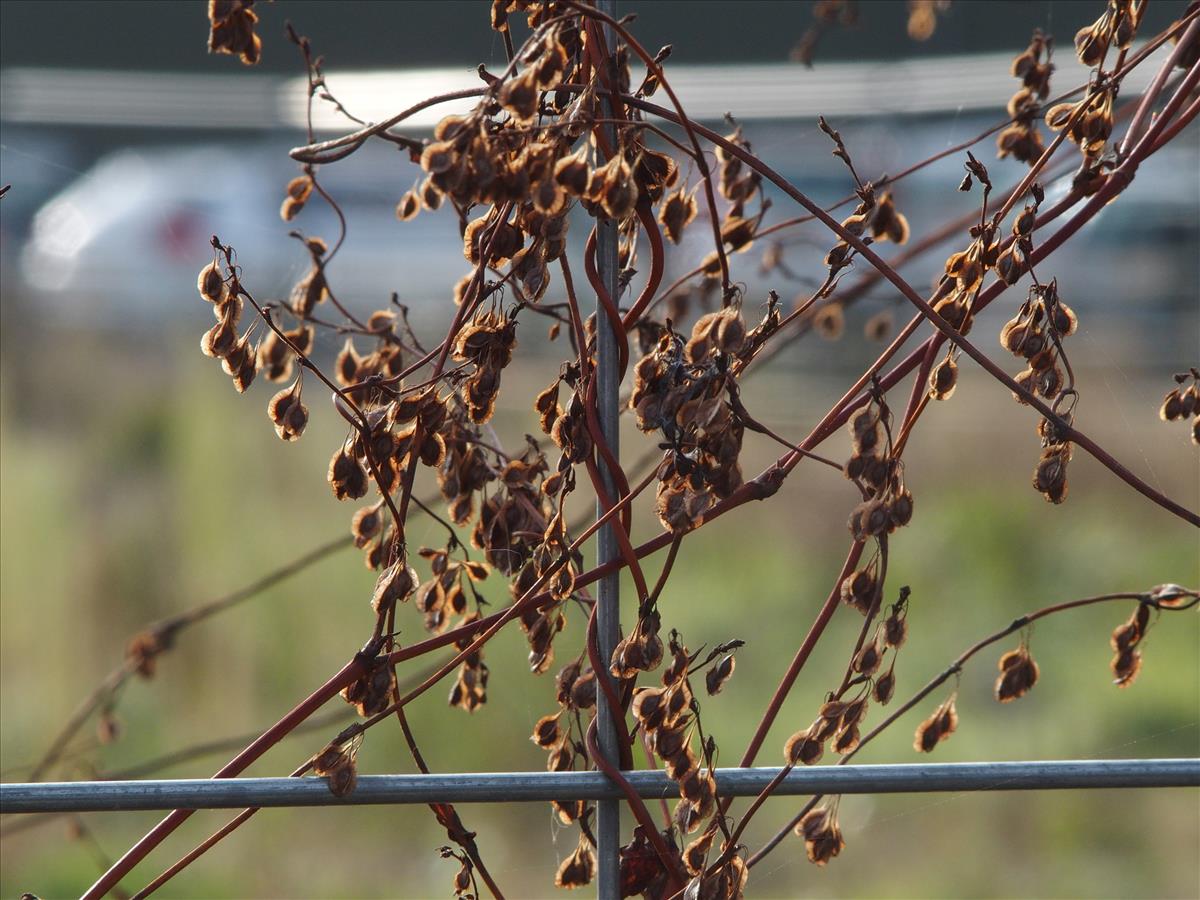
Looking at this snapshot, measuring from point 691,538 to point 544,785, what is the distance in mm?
2317

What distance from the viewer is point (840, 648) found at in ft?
7.40

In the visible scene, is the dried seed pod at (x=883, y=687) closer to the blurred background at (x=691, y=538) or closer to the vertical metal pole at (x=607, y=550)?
the vertical metal pole at (x=607, y=550)

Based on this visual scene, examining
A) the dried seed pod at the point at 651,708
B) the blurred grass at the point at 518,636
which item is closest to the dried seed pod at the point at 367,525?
the dried seed pod at the point at 651,708

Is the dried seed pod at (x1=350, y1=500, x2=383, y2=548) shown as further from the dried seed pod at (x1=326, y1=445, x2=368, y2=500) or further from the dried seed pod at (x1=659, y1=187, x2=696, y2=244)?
the dried seed pod at (x1=659, y1=187, x2=696, y2=244)

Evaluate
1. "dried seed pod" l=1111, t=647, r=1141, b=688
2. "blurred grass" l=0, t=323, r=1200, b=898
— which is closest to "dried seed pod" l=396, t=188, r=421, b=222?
"dried seed pod" l=1111, t=647, r=1141, b=688

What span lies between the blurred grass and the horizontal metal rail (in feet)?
2.62

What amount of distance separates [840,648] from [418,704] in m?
0.79

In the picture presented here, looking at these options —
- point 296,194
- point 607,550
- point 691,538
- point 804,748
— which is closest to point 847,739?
point 804,748

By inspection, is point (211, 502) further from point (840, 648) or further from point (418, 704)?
point (840, 648)

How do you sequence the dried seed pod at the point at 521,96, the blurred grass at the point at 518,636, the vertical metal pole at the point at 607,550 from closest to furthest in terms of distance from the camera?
the dried seed pod at the point at 521,96 < the vertical metal pole at the point at 607,550 < the blurred grass at the point at 518,636

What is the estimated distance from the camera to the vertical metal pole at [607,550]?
49 cm

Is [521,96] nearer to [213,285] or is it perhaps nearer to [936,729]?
[213,285]

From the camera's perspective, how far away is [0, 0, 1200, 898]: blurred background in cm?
177

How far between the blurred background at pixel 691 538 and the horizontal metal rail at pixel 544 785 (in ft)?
1.12
